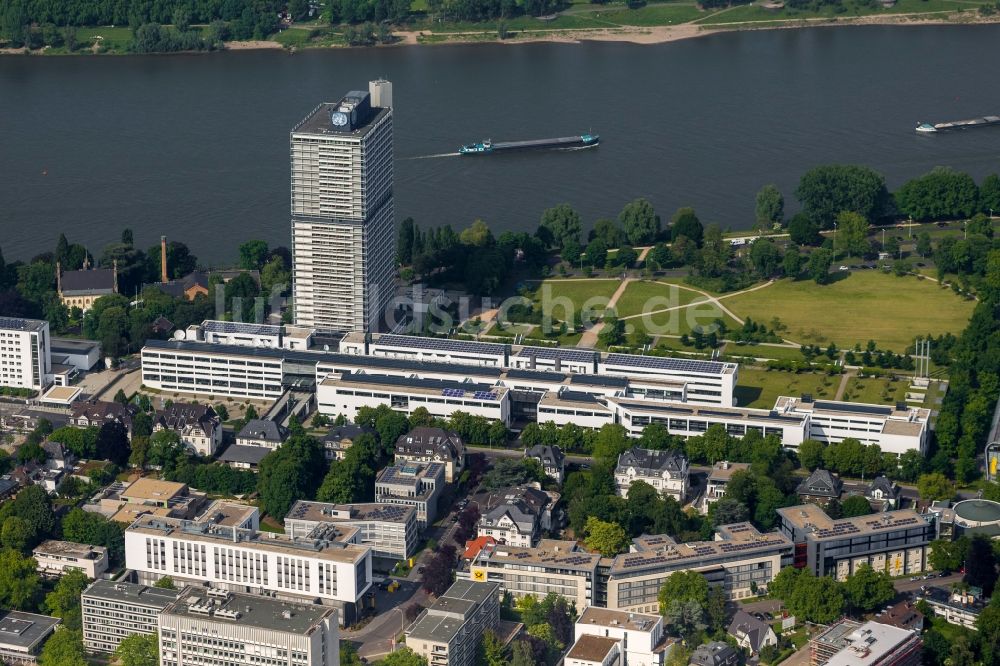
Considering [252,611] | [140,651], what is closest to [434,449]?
[140,651]

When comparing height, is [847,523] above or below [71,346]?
below

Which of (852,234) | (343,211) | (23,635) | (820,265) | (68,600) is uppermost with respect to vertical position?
(343,211)

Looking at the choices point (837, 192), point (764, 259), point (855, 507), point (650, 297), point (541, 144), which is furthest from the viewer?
point (541, 144)

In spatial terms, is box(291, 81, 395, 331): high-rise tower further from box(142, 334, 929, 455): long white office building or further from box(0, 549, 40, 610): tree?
box(0, 549, 40, 610): tree

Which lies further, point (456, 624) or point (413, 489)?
point (413, 489)

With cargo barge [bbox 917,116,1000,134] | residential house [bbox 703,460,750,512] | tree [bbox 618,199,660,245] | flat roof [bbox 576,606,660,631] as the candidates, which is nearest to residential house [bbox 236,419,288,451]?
residential house [bbox 703,460,750,512]

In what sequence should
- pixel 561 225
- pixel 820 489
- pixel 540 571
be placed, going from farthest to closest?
1. pixel 561 225
2. pixel 820 489
3. pixel 540 571

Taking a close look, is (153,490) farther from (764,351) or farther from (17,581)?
(764,351)

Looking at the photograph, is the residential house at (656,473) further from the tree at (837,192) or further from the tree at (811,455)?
the tree at (837,192)
